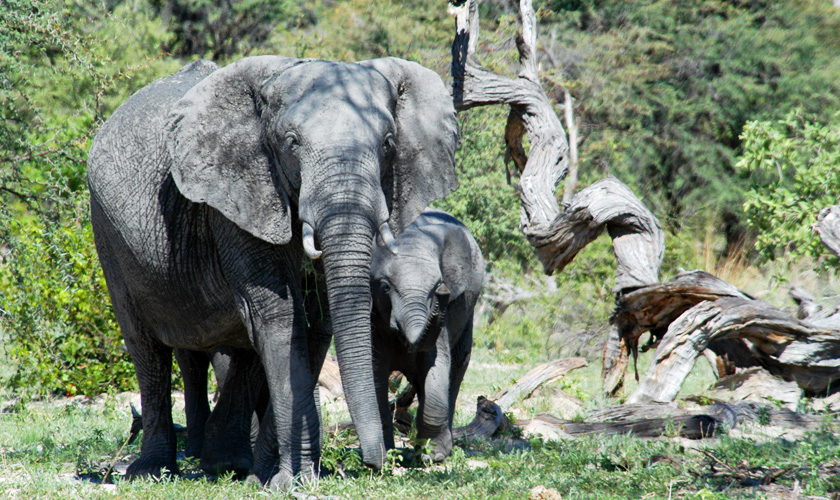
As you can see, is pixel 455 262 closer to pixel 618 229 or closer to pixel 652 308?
pixel 652 308

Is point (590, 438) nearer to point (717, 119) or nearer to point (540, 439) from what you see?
point (540, 439)

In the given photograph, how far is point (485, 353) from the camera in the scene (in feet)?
41.7

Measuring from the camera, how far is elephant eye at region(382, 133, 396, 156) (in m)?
4.27

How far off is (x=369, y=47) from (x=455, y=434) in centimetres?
1255

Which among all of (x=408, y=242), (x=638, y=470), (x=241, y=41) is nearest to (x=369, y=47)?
(x=241, y=41)

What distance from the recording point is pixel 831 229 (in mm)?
7086

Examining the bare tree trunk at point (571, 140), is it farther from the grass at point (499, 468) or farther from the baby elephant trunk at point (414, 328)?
the baby elephant trunk at point (414, 328)

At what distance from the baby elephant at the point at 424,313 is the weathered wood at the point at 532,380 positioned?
2217 mm

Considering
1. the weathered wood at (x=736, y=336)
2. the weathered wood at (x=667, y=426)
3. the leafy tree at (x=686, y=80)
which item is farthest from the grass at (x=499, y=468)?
the leafy tree at (x=686, y=80)

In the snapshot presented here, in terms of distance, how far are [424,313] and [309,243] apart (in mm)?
1442

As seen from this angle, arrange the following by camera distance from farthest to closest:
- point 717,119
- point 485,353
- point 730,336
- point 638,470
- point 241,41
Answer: point 241,41 → point 717,119 → point 485,353 → point 730,336 → point 638,470

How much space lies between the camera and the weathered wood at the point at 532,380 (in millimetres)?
8172

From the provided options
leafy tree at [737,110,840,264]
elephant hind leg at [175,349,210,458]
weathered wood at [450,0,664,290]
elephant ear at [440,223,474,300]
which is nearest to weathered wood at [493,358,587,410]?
weathered wood at [450,0,664,290]

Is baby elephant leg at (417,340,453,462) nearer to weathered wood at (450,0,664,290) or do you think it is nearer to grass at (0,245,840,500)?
grass at (0,245,840,500)
